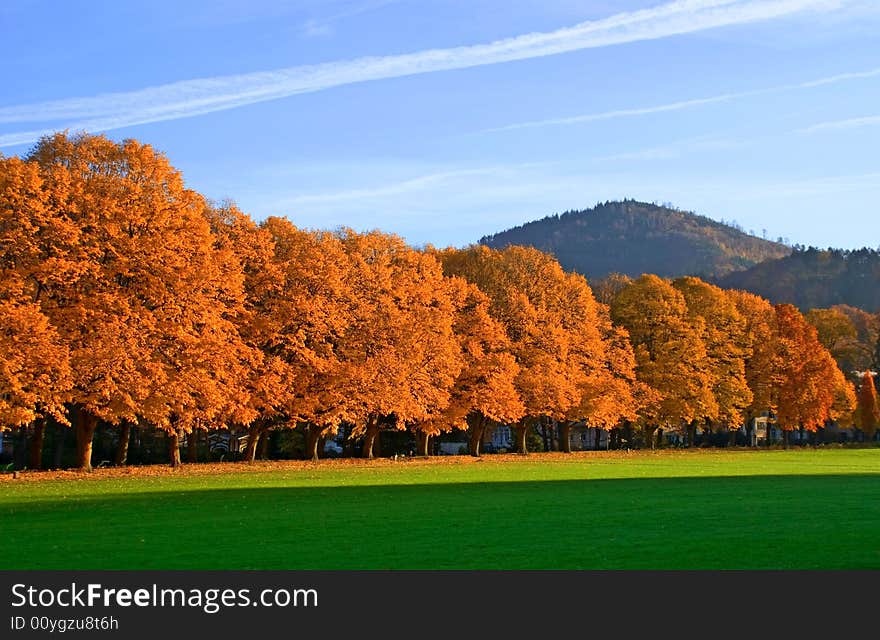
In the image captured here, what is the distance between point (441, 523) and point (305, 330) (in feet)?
119

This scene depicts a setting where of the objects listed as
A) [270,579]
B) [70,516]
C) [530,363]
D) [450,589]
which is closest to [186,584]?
[270,579]

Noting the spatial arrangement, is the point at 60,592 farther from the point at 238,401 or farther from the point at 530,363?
the point at 530,363

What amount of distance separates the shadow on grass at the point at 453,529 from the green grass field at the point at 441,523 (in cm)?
4

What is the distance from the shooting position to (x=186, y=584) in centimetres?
1631

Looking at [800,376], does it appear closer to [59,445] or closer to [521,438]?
[521,438]

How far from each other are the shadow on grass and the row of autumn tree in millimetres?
11013

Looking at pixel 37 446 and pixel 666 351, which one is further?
pixel 666 351

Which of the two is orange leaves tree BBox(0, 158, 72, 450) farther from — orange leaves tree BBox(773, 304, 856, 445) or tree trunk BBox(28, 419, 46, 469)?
orange leaves tree BBox(773, 304, 856, 445)

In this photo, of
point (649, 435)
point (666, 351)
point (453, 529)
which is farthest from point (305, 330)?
point (649, 435)

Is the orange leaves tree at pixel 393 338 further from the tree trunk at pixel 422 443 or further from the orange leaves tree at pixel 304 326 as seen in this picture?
the tree trunk at pixel 422 443

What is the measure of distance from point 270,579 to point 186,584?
1283 mm

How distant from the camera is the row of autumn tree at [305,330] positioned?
1762 inches

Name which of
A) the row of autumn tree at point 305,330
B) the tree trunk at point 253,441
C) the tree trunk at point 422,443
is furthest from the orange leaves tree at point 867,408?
the tree trunk at point 253,441

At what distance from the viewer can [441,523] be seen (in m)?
25.1
